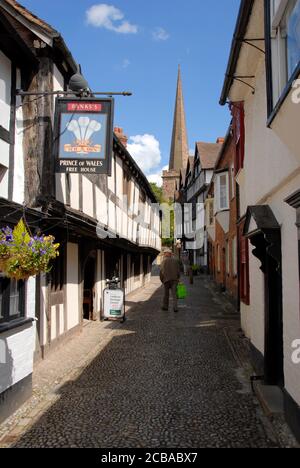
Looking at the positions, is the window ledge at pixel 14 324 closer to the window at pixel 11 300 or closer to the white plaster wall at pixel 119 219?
the window at pixel 11 300

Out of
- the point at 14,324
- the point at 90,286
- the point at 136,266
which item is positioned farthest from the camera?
the point at 136,266

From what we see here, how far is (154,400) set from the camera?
5.80 meters

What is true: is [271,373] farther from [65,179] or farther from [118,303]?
[118,303]

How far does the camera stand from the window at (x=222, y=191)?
16359 millimetres

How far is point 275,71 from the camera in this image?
4.67 meters

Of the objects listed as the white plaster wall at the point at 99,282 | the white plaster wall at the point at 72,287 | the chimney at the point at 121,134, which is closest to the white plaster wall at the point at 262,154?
the white plaster wall at the point at 72,287

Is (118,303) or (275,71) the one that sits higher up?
(275,71)

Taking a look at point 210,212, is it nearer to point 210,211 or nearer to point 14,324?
point 210,211

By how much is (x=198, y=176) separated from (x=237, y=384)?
33.8 metres

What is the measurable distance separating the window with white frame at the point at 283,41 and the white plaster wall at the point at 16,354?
423 centimetres

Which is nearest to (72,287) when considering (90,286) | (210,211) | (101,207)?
(90,286)

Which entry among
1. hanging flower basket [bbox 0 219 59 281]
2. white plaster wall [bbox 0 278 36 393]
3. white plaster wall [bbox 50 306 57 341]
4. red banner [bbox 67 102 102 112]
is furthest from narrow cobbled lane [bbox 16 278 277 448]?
red banner [bbox 67 102 102 112]

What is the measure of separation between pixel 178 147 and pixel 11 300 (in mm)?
73185
